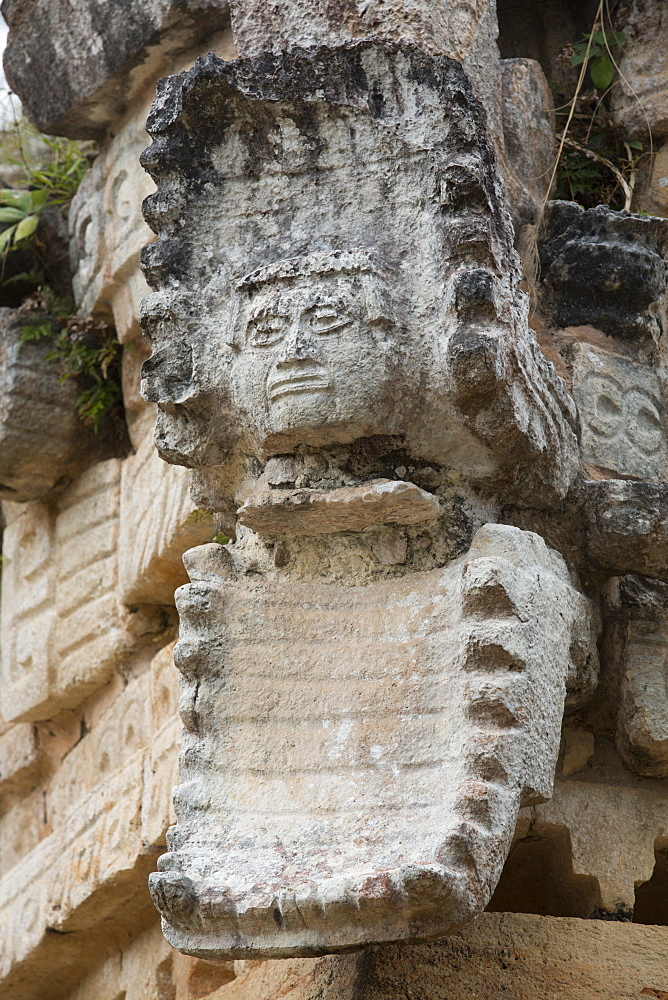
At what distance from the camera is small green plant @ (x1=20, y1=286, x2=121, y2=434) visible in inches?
125

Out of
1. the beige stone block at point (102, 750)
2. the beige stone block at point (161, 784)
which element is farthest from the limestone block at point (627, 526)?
the beige stone block at point (102, 750)

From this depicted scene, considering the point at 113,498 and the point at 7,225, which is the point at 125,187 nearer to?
the point at 7,225

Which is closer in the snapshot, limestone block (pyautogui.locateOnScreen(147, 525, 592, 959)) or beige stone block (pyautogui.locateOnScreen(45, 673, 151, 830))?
limestone block (pyautogui.locateOnScreen(147, 525, 592, 959))

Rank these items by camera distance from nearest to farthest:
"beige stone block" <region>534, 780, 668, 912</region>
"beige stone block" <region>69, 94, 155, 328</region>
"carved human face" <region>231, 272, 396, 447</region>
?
"carved human face" <region>231, 272, 396, 447</region>
"beige stone block" <region>534, 780, 668, 912</region>
"beige stone block" <region>69, 94, 155, 328</region>

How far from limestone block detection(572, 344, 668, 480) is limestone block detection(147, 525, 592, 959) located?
1.10 ft

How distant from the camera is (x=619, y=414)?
7.38ft

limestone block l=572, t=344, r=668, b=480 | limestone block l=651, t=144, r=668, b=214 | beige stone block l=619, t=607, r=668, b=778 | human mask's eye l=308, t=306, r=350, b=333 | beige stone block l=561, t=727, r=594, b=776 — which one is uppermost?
limestone block l=651, t=144, r=668, b=214

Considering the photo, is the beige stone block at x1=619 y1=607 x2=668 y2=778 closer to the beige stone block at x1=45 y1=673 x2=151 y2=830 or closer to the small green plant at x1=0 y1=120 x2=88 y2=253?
the beige stone block at x1=45 y1=673 x2=151 y2=830

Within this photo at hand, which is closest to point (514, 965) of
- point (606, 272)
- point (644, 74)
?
point (606, 272)

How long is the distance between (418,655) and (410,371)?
0.41 metres

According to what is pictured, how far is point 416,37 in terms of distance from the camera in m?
2.16

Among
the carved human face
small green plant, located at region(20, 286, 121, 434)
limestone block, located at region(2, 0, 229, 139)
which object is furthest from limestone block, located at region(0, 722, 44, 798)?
the carved human face

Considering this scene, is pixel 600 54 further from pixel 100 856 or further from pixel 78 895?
pixel 78 895

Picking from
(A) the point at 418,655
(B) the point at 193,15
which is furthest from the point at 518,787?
(B) the point at 193,15
